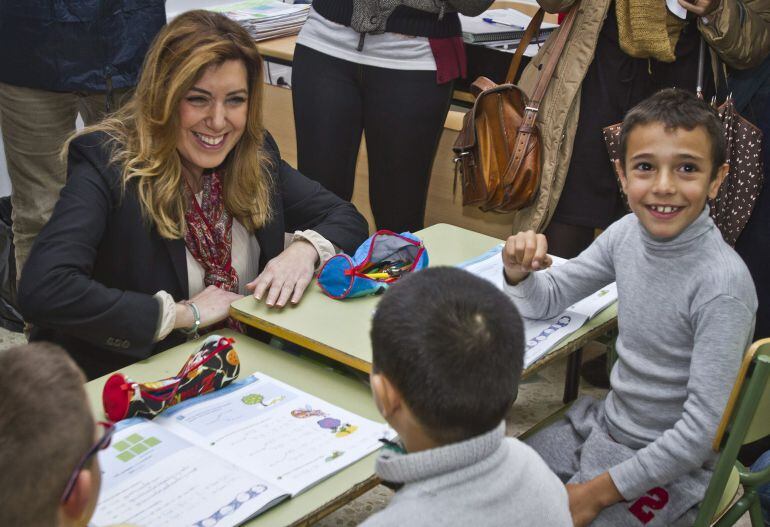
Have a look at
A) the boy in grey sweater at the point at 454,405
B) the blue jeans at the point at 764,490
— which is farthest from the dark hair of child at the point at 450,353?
the blue jeans at the point at 764,490

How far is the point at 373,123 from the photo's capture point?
2668 mm

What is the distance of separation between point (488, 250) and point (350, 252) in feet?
1.12

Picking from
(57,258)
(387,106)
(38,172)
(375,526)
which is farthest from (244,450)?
(38,172)

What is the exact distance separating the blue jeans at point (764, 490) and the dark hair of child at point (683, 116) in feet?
1.89

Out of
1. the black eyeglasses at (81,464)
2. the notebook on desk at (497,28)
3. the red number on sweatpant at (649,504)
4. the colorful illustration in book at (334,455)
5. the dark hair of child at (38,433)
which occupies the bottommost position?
the red number on sweatpant at (649,504)

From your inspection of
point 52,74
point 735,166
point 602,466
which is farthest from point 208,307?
point 735,166

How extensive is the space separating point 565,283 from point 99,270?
995 mm

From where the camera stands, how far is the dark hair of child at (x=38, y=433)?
0.95 meters

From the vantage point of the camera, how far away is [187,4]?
4324 millimetres

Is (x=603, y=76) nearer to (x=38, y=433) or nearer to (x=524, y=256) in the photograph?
(x=524, y=256)

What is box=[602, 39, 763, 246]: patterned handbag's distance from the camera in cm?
243

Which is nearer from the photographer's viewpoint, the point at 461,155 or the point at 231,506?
the point at 231,506

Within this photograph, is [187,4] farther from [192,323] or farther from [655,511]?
[655,511]

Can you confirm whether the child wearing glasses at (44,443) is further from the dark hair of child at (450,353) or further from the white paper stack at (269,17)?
the white paper stack at (269,17)
